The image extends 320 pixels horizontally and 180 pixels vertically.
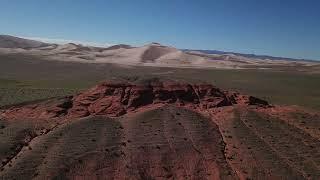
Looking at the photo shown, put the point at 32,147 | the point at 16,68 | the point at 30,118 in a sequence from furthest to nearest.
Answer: the point at 16,68, the point at 30,118, the point at 32,147

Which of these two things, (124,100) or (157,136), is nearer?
(157,136)

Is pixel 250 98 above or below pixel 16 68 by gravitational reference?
above

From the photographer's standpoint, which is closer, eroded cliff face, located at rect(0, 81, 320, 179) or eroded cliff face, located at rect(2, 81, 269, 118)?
eroded cliff face, located at rect(0, 81, 320, 179)

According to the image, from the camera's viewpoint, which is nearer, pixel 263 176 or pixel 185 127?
pixel 263 176

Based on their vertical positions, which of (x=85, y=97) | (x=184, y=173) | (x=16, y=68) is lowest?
(x=16, y=68)

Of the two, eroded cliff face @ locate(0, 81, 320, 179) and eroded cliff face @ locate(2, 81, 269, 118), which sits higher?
eroded cliff face @ locate(2, 81, 269, 118)

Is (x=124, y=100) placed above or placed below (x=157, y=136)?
above

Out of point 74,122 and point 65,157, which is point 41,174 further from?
point 74,122

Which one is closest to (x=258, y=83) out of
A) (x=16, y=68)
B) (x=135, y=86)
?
(x=16, y=68)
